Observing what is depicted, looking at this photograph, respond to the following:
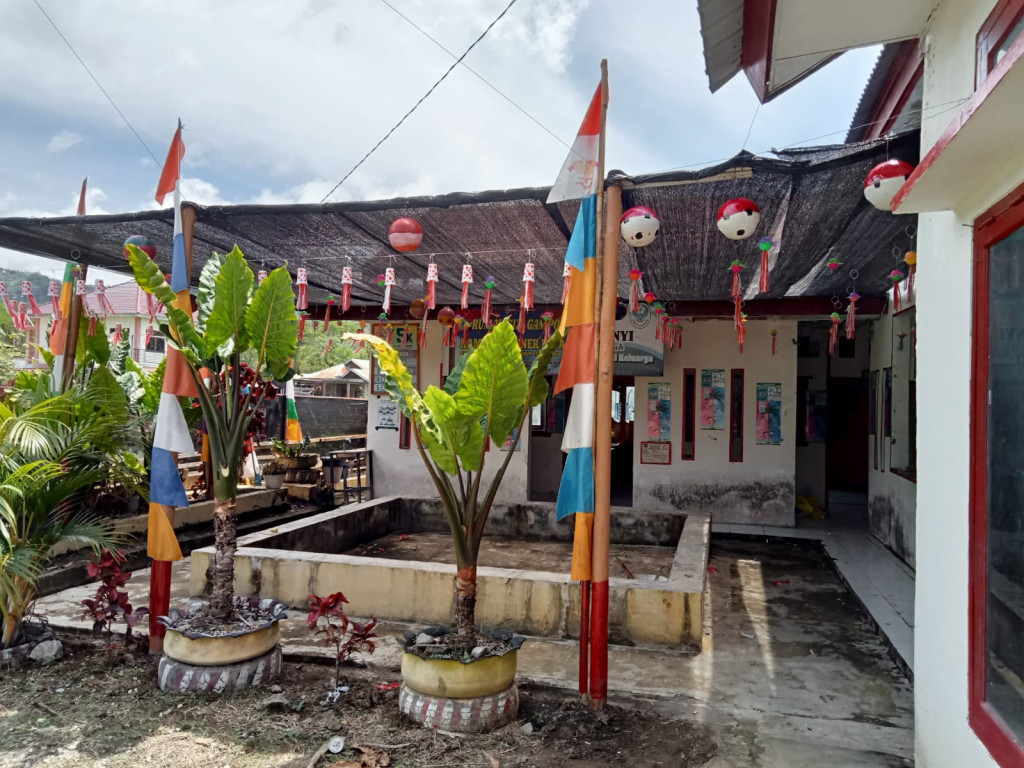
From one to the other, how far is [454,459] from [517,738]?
4.74 feet

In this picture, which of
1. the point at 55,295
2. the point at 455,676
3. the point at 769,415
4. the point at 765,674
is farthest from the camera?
the point at 769,415

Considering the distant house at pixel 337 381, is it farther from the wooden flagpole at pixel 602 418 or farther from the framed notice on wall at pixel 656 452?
the wooden flagpole at pixel 602 418

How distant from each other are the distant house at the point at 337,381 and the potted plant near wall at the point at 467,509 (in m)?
18.0

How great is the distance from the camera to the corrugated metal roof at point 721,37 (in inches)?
154

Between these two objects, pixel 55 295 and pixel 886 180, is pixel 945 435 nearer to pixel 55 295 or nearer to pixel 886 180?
pixel 886 180

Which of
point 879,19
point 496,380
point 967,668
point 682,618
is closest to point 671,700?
point 682,618

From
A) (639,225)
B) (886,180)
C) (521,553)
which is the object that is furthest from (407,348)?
(886,180)

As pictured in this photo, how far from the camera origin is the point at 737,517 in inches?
374

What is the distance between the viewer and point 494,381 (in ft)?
11.7

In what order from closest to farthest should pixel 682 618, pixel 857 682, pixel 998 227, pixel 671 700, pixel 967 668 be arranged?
pixel 998 227, pixel 967 668, pixel 671 700, pixel 857 682, pixel 682 618

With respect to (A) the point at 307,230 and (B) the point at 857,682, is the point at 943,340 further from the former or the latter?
(A) the point at 307,230

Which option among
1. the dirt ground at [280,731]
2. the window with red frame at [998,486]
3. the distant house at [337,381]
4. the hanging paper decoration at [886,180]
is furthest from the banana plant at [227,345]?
the distant house at [337,381]

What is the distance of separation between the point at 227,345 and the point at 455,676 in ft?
7.97

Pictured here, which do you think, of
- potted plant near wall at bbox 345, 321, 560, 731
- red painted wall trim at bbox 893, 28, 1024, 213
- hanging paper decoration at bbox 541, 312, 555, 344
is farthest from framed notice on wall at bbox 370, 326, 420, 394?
red painted wall trim at bbox 893, 28, 1024, 213
